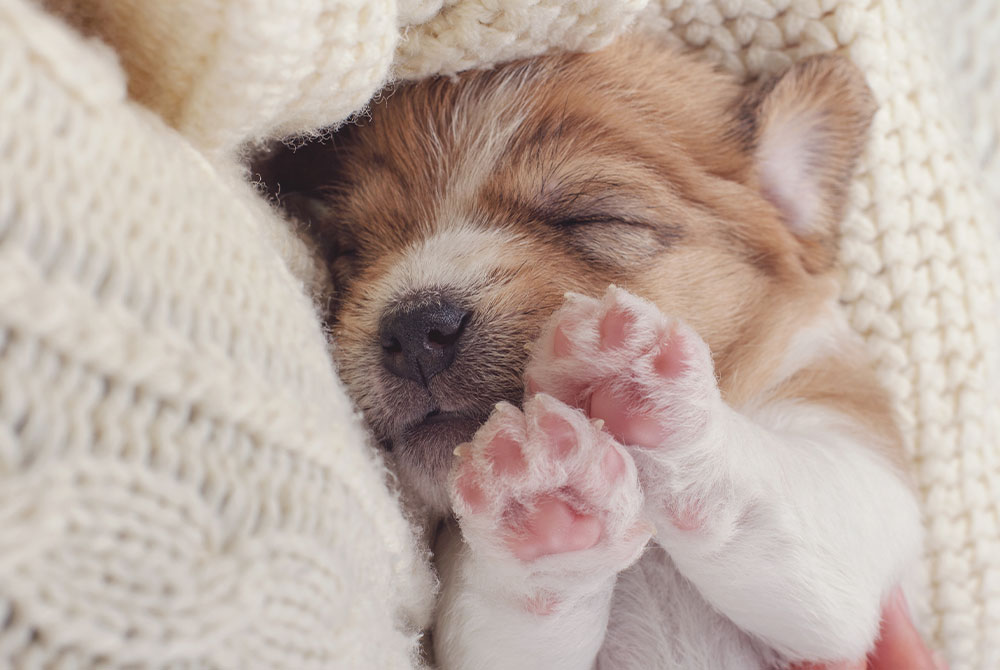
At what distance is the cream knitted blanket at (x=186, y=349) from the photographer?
2.08ft

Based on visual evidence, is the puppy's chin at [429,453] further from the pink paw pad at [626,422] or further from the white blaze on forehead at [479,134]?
the white blaze on forehead at [479,134]

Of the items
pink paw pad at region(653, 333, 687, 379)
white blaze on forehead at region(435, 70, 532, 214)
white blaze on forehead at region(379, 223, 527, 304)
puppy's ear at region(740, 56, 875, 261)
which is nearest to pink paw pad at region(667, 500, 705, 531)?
pink paw pad at region(653, 333, 687, 379)

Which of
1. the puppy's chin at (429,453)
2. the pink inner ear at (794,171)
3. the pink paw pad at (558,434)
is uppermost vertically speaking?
the pink inner ear at (794,171)

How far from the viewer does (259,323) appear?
2.93ft

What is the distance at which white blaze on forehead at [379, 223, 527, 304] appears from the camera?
1.37 m

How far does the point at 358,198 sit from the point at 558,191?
419mm

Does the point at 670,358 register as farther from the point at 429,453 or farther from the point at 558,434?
the point at 429,453

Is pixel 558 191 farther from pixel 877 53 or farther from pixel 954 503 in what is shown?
pixel 954 503

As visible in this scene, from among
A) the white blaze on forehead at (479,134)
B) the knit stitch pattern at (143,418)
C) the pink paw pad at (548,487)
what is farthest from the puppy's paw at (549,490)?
the white blaze on forehead at (479,134)

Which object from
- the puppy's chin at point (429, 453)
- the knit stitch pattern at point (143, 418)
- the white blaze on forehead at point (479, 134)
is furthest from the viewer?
the white blaze on forehead at point (479, 134)

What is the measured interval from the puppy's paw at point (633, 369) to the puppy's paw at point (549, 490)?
63mm

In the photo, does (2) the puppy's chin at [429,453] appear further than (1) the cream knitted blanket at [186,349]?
Yes

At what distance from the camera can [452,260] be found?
1.41 m

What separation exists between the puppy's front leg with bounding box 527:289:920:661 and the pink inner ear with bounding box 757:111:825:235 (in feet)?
1.54
